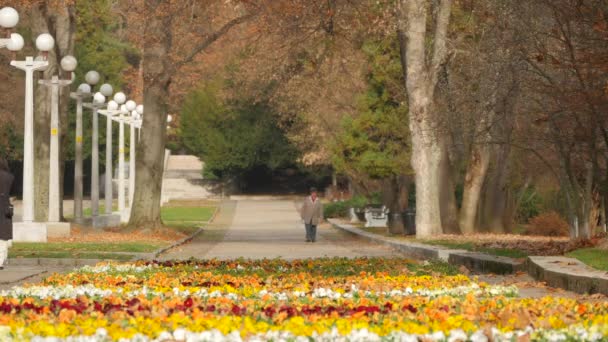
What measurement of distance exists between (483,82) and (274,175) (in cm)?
6851

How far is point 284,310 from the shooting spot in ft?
38.5

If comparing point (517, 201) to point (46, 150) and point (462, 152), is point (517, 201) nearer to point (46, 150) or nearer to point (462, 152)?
point (462, 152)

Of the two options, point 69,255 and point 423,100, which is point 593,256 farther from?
point 423,100

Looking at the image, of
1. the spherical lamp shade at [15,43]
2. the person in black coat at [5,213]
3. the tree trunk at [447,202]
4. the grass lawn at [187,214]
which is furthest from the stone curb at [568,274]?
the grass lawn at [187,214]

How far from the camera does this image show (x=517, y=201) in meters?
53.9

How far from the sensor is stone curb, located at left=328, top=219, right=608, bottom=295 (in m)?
16.3

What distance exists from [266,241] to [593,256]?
23.2m

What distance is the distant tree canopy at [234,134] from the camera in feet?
303

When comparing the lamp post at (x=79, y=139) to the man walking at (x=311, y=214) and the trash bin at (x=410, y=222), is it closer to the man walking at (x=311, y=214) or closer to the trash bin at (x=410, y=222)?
the man walking at (x=311, y=214)

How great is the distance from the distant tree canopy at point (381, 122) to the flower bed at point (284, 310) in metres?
28.5

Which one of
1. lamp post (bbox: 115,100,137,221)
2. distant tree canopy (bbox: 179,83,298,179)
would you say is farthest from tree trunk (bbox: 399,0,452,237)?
distant tree canopy (bbox: 179,83,298,179)

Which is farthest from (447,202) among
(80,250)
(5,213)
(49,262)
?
(5,213)

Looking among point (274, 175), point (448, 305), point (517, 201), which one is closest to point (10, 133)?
point (274, 175)

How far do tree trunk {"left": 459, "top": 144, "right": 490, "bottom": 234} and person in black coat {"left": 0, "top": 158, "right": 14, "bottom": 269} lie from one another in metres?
21.1
